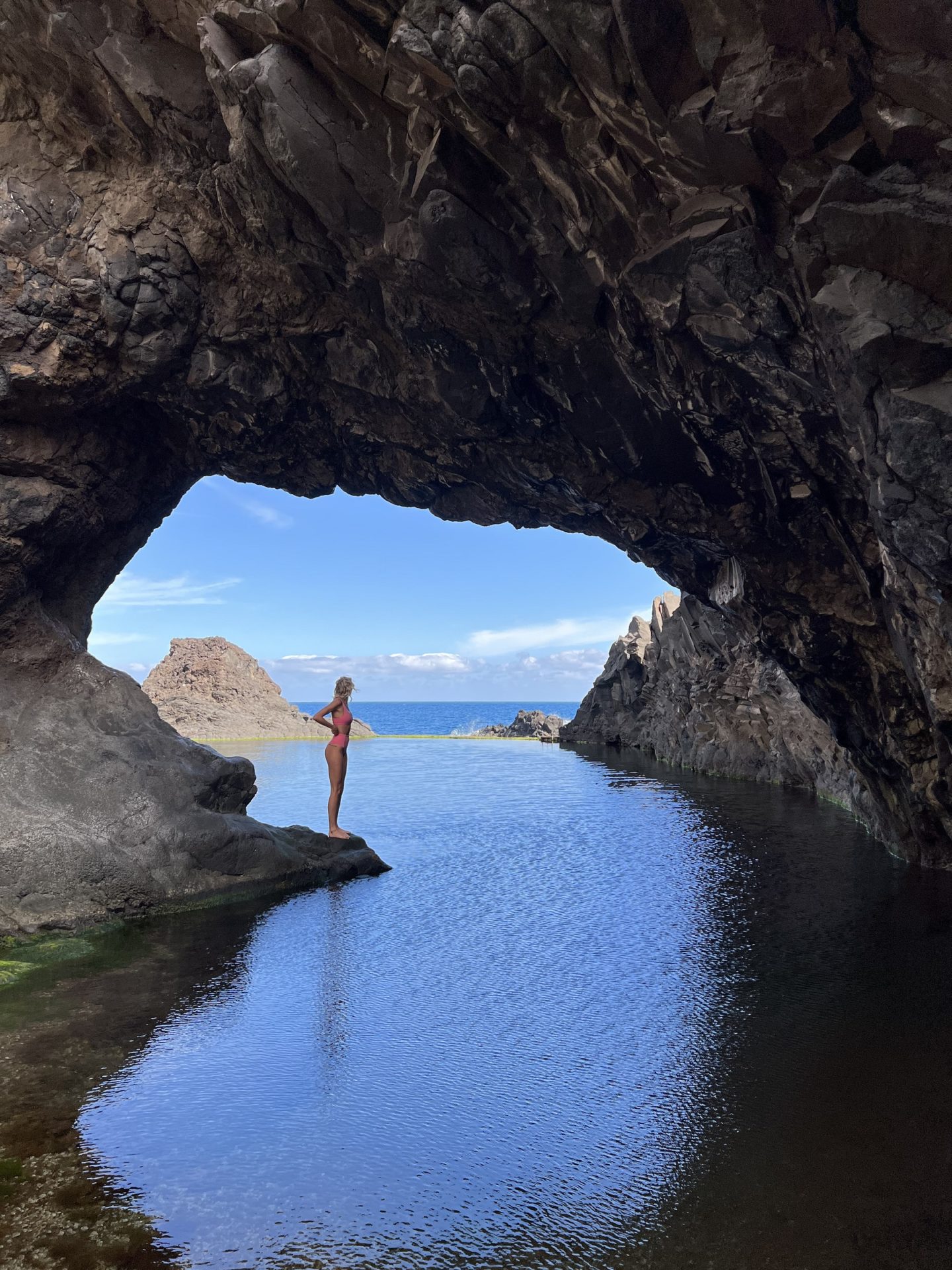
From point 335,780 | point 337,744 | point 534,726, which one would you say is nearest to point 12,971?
point 335,780

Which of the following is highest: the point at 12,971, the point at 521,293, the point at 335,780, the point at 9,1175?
the point at 521,293

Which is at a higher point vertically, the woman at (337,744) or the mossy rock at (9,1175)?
the woman at (337,744)

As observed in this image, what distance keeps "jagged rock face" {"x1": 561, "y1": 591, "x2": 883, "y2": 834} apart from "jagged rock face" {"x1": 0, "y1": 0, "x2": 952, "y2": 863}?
6862 mm

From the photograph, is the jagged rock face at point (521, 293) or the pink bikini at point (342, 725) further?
the pink bikini at point (342, 725)

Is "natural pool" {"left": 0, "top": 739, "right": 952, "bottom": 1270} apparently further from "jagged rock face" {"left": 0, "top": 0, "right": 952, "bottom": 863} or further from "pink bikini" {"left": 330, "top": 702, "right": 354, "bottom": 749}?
"jagged rock face" {"left": 0, "top": 0, "right": 952, "bottom": 863}

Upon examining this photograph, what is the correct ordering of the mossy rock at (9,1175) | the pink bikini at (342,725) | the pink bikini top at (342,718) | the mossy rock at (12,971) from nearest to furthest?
1. the mossy rock at (9,1175)
2. the mossy rock at (12,971)
3. the pink bikini at (342,725)
4. the pink bikini top at (342,718)

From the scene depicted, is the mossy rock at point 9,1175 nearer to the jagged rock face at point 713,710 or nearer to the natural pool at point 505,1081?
the natural pool at point 505,1081

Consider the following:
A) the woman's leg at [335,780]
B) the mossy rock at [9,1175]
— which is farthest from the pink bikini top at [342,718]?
the mossy rock at [9,1175]

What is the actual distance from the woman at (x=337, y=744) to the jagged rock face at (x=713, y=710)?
31.1 feet

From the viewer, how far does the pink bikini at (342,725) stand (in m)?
13.2

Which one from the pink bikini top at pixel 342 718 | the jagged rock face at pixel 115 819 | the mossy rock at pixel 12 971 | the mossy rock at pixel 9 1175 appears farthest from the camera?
the pink bikini top at pixel 342 718

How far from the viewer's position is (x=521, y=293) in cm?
1028

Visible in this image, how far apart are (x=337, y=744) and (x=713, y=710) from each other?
73.8 ft

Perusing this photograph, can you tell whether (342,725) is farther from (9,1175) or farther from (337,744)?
(9,1175)
